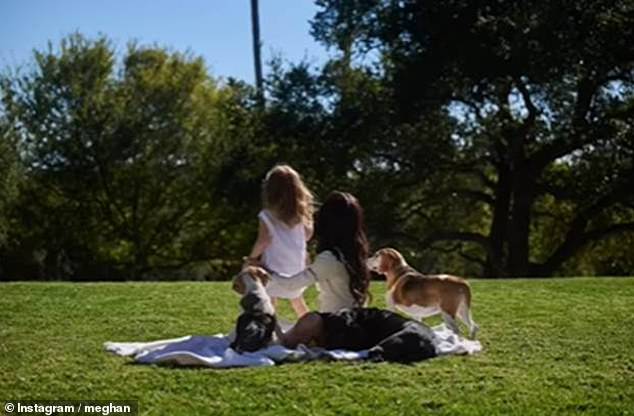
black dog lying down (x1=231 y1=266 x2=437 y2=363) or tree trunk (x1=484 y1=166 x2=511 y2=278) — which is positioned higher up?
tree trunk (x1=484 y1=166 x2=511 y2=278)

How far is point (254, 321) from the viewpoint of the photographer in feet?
21.8

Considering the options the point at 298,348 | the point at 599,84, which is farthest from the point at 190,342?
the point at 599,84

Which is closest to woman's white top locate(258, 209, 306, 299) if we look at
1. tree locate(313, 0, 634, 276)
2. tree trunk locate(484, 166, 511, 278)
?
tree locate(313, 0, 634, 276)

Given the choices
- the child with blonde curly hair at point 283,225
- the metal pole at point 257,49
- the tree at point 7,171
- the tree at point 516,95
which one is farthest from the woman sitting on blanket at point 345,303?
the tree at point 7,171

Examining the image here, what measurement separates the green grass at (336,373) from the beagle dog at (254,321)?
0.45 meters

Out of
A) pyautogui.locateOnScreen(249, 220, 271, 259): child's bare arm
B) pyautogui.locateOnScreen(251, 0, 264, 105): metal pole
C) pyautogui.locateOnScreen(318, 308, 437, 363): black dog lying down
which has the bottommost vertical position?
pyautogui.locateOnScreen(318, 308, 437, 363): black dog lying down

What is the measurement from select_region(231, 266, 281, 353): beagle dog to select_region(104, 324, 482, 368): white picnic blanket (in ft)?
0.22

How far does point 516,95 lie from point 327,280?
17647mm

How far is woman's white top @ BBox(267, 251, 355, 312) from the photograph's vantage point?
23.0 ft

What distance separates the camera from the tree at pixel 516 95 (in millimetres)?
21062

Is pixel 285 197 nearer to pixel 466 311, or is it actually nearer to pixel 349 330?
pixel 349 330

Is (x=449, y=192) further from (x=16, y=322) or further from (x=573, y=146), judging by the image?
(x=16, y=322)

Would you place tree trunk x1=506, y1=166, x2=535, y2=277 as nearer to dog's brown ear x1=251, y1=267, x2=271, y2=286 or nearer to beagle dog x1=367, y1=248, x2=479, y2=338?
beagle dog x1=367, y1=248, x2=479, y2=338

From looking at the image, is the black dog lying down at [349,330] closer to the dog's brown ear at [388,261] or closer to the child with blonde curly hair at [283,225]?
the dog's brown ear at [388,261]
